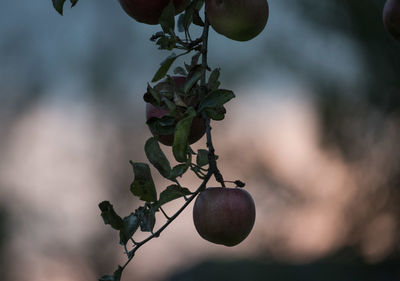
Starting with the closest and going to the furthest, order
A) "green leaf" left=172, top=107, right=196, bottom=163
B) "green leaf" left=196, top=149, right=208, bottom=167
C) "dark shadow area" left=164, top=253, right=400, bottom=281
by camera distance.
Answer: "green leaf" left=172, top=107, right=196, bottom=163 < "green leaf" left=196, top=149, right=208, bottom=167 < "dark shadow area" left=164, top=253, right=400, bottom=281

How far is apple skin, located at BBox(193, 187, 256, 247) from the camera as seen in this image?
20.1 inches

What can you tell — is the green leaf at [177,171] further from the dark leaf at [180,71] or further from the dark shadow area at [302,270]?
the dark shadow area at [302,270]

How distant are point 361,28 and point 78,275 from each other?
2.28 m

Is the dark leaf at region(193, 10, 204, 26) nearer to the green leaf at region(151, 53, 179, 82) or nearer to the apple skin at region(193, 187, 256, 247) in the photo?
the green leaf at region(151, 53, 179, 82)

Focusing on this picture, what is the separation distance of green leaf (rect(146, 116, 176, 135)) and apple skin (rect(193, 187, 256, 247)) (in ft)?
0.30

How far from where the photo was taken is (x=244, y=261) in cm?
342

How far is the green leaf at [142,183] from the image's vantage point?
49 cm

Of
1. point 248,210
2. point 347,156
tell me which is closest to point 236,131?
point 347,156

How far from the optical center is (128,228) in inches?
19.9

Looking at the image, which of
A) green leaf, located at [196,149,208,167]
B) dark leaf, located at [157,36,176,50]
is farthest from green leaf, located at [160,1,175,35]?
green leaf, located at [196,149,208,167]

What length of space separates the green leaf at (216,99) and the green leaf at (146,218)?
116 millimetres

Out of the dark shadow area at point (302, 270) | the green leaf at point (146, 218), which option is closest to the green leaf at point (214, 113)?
the green leaf at point (146, 218)

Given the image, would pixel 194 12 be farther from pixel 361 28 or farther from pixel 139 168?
→ pixel 361 28

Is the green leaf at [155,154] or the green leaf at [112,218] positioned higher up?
the green leaf at [155,154]
